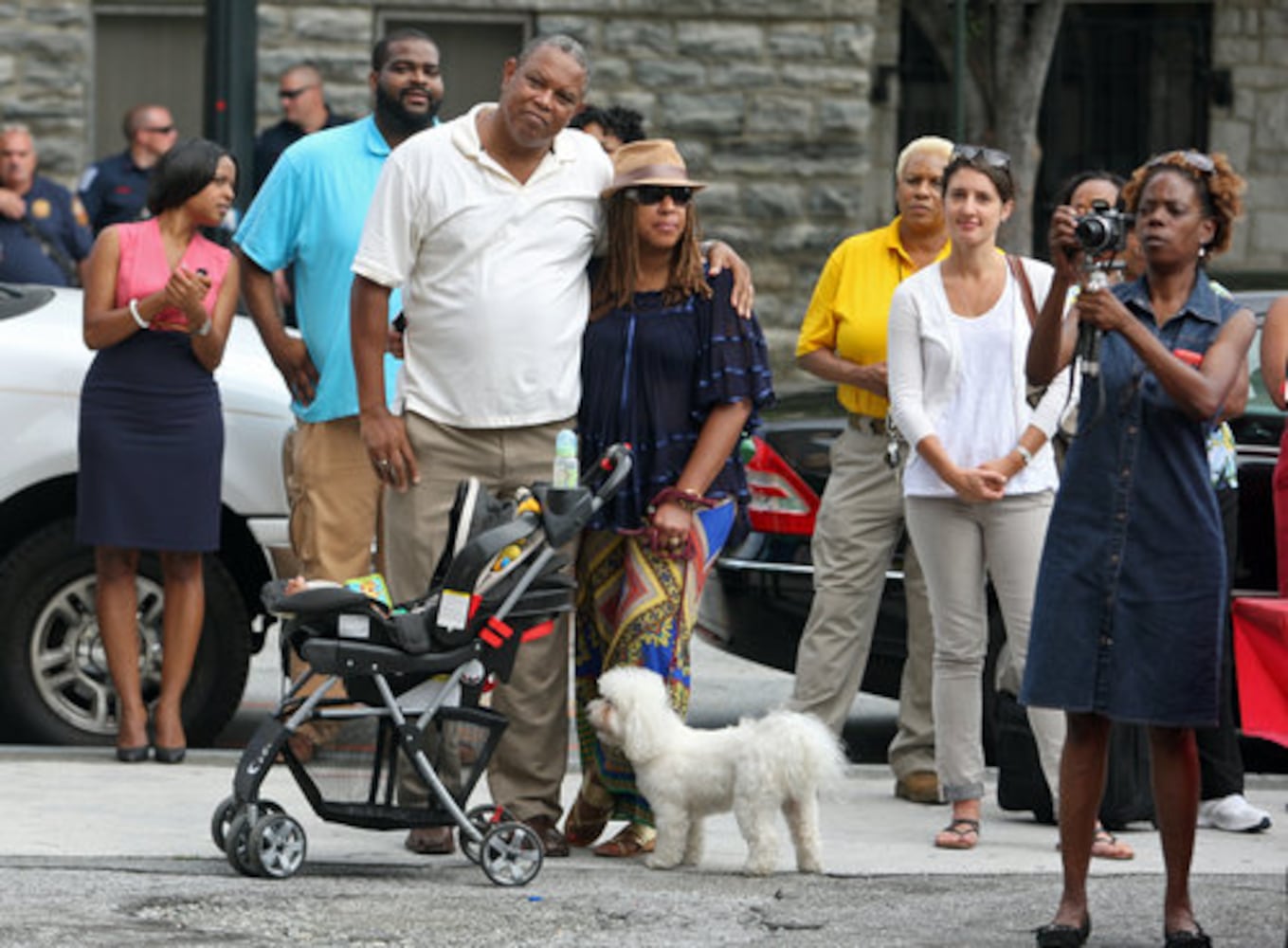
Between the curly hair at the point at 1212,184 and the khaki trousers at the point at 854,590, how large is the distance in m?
2.22

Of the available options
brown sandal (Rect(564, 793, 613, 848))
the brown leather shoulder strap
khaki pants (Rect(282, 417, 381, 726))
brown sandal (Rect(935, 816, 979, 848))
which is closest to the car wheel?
khaki pants (Rect(282, 417, 381, 726))

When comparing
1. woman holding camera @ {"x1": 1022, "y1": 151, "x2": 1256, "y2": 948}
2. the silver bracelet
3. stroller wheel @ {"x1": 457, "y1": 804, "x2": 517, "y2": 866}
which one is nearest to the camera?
woman holding camera @ {"x1": 1022, "y1": 151, "x2": 1256, "y2": 948}

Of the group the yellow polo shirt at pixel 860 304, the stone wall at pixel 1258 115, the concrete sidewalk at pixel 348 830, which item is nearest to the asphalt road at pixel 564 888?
the concrete sidewalk at pixel 348 830

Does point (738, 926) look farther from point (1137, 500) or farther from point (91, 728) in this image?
point (91, 728)

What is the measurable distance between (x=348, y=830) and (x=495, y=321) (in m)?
1.53

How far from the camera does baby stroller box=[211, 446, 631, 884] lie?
23.9 feet

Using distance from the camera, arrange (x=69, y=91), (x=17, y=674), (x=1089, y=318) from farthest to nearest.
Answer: (x=69, y=91) → (x=17, y=674) → (x=1089, y=318)

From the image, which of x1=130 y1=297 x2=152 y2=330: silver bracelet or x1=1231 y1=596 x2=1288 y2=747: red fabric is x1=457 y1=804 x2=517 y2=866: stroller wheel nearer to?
x1=1231 y1=596 x2=1288 y2=747: red fabric

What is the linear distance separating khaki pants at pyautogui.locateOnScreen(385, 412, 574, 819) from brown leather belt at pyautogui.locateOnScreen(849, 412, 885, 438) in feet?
4.65

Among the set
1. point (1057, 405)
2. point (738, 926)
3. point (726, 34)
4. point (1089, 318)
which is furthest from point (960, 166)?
point (726, 34)

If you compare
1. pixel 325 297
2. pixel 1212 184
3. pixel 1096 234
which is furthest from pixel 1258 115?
pixel 1096 234

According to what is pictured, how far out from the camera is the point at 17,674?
9.59 m

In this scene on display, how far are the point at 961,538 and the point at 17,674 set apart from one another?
3205 millimetres

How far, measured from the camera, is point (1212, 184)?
22.3 ft
